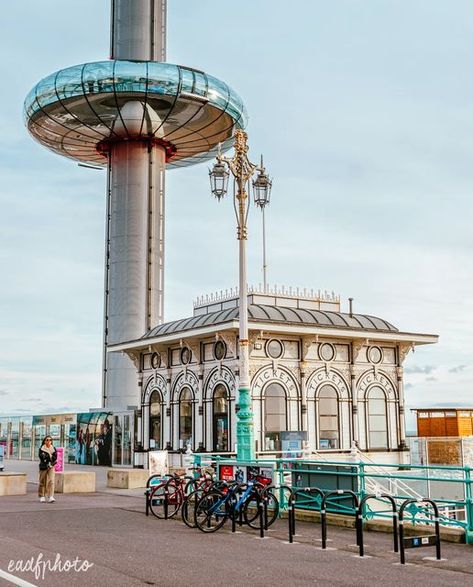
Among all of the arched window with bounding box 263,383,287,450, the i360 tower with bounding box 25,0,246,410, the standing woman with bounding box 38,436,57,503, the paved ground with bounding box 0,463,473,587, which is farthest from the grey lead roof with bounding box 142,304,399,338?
the i360 tower with bounding box 25,0,246,410

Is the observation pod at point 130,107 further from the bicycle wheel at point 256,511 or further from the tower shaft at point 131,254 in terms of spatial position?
the bicycle wheel at point 256,511

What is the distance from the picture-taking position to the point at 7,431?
158ft

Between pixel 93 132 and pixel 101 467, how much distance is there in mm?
24883

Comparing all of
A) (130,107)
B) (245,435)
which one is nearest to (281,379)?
(245,435)

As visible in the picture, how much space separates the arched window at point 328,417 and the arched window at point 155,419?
695 centimetres

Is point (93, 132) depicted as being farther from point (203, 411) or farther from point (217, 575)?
point (217, 575)

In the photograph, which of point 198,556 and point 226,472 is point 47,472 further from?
point 198,556

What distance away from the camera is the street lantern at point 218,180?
1986 centimetres

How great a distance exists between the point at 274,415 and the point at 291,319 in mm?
3730

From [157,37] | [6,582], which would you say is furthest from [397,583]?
[157,37]

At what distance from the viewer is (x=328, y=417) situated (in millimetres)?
28859

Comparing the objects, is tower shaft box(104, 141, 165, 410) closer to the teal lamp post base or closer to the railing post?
the teal lamp post base

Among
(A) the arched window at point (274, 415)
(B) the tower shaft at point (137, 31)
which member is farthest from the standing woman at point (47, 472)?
(B) the tower shaft at point (137, 31)

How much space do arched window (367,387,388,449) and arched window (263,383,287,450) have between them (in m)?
3.99
